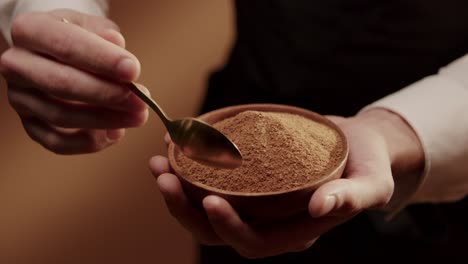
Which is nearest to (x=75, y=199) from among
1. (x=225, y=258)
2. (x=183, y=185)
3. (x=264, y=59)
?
(x=225, y=258)

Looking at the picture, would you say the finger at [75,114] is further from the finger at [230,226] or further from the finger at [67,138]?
the finger at [230,226]

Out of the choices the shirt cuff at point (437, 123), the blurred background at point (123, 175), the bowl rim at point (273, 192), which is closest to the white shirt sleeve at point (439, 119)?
the shirt cuff at point (437, 123)

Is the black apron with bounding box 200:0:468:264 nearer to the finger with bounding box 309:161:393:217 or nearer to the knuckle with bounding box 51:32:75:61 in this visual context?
the finger with bounding box 309:161:393:217

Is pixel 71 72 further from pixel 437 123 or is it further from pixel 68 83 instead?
pixel 437 123

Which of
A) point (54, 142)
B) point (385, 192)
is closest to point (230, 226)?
point (385, 192)

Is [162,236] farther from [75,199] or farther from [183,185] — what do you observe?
[183,185]

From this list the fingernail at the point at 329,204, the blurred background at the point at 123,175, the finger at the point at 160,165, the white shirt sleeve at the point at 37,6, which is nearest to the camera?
the fingernail at the point at 329,204

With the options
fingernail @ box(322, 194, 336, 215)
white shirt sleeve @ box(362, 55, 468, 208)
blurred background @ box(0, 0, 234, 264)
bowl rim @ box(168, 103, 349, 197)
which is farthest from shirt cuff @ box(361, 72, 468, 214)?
blurred background @ box(0, 0, 234, 264)
